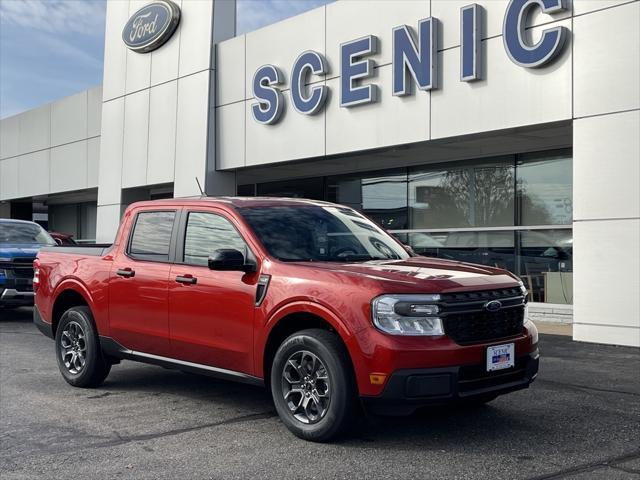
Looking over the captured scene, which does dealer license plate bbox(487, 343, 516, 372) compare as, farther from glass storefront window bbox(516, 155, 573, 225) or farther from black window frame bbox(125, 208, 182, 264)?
glass storefront window bbox(516, 155, 573, 225)

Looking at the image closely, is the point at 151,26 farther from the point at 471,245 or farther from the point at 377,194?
the point at 471,245

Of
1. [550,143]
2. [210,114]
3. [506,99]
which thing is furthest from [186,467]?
[210,114]

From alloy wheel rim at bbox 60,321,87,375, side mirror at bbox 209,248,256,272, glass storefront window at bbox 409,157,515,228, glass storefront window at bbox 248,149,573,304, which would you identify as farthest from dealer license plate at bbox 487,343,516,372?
glass storefront window at bbox 409,157,515,228

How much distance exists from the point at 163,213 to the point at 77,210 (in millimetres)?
24740

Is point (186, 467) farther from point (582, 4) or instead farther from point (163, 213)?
point (582, 4)

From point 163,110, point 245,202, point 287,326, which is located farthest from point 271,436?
point 163,110

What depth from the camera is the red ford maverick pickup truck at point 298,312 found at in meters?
5.01

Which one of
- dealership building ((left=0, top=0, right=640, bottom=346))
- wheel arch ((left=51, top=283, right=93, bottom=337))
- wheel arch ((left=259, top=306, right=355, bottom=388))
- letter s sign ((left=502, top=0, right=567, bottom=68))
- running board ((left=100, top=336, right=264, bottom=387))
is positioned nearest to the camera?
wheel arch ((left=259, top=306, right=355, bottom=388))

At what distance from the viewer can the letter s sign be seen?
36.0 feet

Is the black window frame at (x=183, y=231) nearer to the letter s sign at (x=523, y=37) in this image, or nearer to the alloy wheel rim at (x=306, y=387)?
the alloy wheel rim at (x=306, y=387)

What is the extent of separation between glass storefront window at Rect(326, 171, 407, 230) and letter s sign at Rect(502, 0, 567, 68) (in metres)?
5.83

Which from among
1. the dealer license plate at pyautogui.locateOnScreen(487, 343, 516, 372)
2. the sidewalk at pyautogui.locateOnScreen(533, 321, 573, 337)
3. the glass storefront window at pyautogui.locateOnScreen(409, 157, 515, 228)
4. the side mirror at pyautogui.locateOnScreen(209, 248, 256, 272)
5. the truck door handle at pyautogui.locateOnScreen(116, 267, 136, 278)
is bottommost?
the sidewalk at pyautogui.locateOnScreen(533, 321, 573, 337)

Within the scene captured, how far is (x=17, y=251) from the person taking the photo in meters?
13.1

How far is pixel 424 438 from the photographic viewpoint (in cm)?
546
